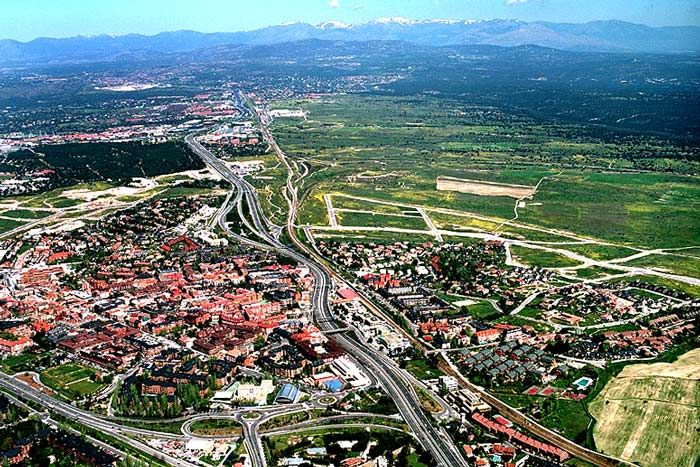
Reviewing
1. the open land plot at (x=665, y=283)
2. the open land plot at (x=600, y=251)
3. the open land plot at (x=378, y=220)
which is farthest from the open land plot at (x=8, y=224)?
the open land plot at (x=665, y=283)

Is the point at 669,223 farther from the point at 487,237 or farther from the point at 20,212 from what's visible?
the point at 20,212

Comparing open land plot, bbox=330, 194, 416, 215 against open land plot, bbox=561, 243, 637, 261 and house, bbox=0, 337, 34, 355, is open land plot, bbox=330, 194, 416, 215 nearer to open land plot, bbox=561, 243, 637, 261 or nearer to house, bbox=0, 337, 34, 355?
open land plot, bbox=561, 243, 637, 261

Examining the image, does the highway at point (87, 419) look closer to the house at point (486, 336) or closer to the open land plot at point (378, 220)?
the house at point (486, 336)

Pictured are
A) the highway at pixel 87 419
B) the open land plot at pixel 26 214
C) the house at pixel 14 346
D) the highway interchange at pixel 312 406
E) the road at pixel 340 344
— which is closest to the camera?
the highway interchange at pixel 312 406

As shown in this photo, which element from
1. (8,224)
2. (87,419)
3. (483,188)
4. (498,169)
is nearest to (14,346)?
(87,419)

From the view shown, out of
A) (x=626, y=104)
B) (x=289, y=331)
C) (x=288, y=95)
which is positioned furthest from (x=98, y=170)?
(x=626, y=104)
